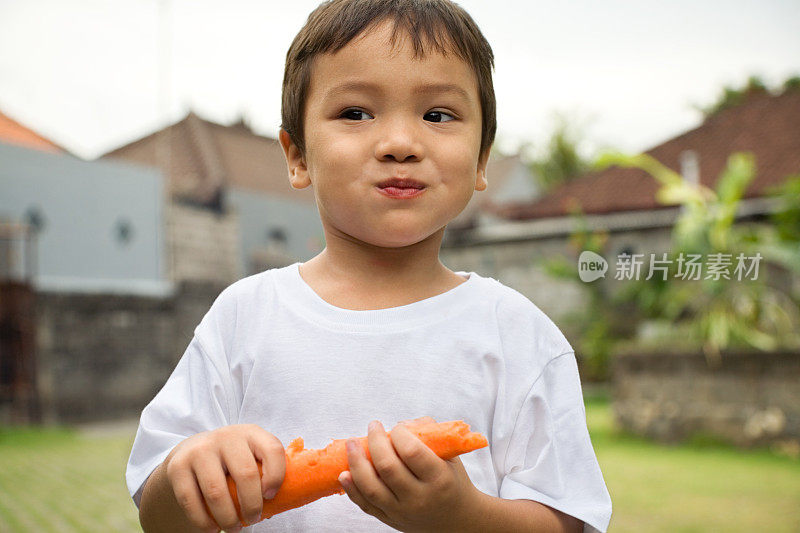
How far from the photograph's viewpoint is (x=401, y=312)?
0.83 meters

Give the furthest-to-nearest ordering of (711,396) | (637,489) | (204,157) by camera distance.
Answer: (204,157) → (711,396) → (637,489)

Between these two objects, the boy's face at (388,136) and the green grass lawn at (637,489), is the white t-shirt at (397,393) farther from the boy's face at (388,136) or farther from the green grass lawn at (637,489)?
the green grass lawn at (637,489)

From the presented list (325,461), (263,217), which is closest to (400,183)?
(325,461)

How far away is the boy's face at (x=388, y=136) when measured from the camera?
2.58ft

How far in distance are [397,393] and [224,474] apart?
0.65 ft

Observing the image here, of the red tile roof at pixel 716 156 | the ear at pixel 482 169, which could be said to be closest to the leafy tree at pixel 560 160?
the red tile roof at pixel 716 156

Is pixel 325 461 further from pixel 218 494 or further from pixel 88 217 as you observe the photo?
pixel 88 217

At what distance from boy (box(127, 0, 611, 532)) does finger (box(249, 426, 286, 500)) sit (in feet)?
0.36

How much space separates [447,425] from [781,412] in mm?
4552

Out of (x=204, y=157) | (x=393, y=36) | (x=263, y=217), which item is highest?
(x=204, y=157)

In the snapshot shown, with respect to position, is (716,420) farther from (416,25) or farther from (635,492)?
(416,25)

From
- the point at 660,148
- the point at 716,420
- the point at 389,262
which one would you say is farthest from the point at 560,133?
the point at 389,262

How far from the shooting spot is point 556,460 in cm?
80

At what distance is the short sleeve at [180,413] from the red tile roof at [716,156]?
30.9ft
